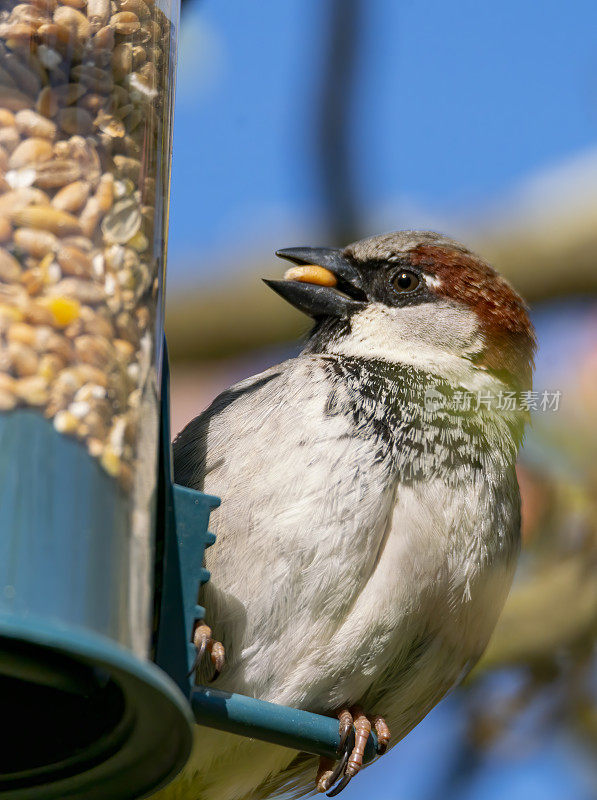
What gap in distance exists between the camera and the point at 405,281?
4031 millimetres

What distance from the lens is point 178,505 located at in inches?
102

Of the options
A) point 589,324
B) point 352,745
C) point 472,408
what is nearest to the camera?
point 352,745

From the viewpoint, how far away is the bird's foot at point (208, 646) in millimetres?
2840

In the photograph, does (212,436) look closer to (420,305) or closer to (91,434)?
(420,305)

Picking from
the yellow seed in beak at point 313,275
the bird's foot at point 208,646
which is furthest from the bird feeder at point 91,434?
the yellow seed in beak at point 313,275

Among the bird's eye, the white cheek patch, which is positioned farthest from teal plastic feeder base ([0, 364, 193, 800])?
the bird's eye

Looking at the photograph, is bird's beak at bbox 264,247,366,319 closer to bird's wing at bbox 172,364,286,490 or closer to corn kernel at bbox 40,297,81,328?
bird's wing at bbox 172,364,286,490

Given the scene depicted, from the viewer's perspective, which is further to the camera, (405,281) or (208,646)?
(405,281)

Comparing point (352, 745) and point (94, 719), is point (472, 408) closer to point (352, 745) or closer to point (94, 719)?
point (352, 745)

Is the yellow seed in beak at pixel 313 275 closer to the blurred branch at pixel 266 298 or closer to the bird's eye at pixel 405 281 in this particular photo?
the bird's eye at pixel 405 281

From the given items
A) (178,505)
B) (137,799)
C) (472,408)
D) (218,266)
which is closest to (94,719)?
(137,799)

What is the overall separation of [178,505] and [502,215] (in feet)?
9.35

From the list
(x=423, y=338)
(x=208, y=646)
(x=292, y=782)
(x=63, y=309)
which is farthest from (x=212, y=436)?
(x=63, y=309)

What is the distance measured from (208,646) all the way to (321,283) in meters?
1.37
